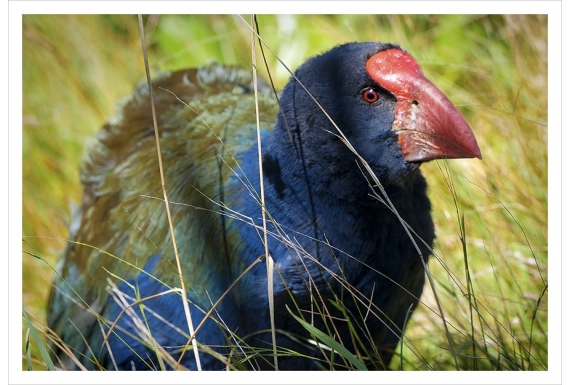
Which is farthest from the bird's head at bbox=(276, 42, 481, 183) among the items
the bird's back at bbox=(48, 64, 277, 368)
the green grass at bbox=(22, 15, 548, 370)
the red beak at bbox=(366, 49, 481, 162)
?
the bird's back at bbox=(48, 64, 277, 368)

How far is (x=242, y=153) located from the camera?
2.15 m

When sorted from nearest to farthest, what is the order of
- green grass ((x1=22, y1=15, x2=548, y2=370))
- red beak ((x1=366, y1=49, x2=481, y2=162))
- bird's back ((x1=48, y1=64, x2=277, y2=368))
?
red beak ((x1=366, y1=49, x2=481, y2=162))
bird's back ((x1=48, y1=64, x2=277, y2=368))
green grass ((x1=22, y1=15, x2=548, y2=370))

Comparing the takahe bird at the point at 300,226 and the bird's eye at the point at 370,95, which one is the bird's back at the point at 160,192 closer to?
the takahe bird at the point at 300,226

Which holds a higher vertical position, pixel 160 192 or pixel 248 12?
pixel 248 12

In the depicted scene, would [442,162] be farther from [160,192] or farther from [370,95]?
[160,192]

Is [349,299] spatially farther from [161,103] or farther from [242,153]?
[161,103]

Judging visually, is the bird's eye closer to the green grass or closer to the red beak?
the red beak

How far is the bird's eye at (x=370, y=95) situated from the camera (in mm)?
1895

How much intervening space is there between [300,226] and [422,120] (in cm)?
46

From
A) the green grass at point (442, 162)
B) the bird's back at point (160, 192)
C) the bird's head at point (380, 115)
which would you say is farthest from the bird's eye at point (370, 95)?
the bird's back at point (160, 192)

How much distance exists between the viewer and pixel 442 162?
96.7 inches

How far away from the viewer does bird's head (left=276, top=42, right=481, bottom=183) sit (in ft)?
6.12

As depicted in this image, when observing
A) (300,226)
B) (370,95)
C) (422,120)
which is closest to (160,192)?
(300,226)

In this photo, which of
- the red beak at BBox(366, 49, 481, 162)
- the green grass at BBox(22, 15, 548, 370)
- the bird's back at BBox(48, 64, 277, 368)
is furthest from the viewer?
the green grass at BBox(22, 15, 548, 370)
